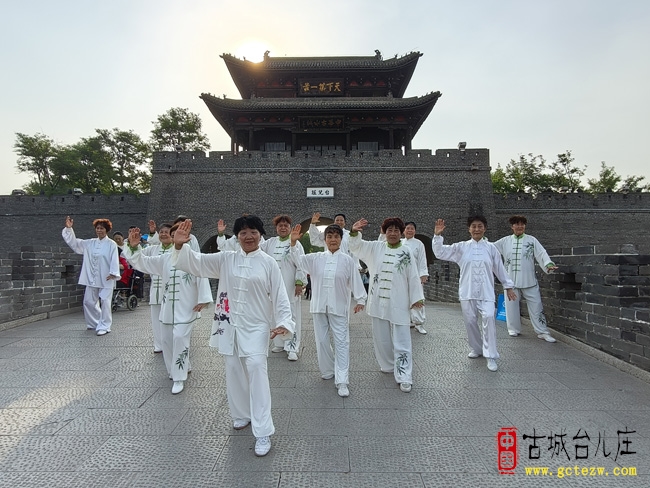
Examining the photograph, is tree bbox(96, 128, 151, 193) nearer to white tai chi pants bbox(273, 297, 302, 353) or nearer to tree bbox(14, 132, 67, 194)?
tree bbox(14, 132, 67, 194)

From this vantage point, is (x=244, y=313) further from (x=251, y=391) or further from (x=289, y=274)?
(x=289, y=274)

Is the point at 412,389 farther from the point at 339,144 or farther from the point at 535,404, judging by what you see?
the point at 339,144

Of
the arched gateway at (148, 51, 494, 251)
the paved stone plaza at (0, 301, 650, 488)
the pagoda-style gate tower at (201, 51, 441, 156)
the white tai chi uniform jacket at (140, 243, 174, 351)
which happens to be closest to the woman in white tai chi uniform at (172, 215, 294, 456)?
the paved stone plaza at (0, 301, 650, 488)

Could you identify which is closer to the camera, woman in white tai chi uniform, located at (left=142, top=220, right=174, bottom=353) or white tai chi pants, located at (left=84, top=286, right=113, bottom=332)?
woman in white tai chi uniform, located at (left=142, top=220, right=174, bottom=353)

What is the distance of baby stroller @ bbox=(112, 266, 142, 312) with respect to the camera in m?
7.90

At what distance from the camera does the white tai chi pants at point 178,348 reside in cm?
339

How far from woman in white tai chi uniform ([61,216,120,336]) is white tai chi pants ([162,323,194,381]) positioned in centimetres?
270

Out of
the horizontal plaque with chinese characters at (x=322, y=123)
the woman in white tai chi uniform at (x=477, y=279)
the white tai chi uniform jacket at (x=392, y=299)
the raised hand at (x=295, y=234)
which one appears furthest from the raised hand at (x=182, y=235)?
the horizontal plaque with chinese characters at (x=322, y=123)

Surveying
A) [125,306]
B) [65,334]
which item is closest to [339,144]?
[125,306]

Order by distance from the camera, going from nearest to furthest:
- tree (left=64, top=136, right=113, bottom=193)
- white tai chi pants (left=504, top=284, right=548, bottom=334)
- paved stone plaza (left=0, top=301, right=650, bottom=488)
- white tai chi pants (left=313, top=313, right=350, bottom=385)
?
paved stone plaza (left=0, top=301, right=650, bottom=488)
white tai chi pants (left=313, top=313, right=350, bottom=385)
white tai chi pants (left=504, top=284, right=548, bottom=334)
tree (left=64, top=136, right=113, bottom=193)

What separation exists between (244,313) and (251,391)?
478mm

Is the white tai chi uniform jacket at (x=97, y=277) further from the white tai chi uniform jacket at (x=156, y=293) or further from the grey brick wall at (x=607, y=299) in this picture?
the grey brick wall at (x=607, y=299)

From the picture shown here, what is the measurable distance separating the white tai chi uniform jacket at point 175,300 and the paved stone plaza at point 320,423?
36 centimetres

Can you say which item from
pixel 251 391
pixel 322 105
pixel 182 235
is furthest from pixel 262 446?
pixel 322 105
